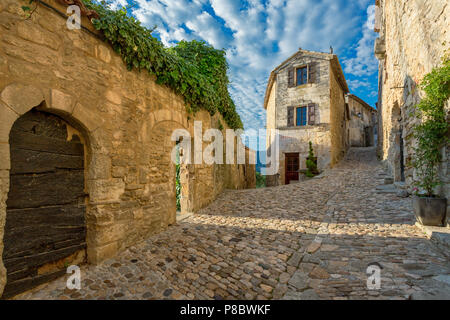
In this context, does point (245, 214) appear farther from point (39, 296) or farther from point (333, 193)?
point (39, 296)

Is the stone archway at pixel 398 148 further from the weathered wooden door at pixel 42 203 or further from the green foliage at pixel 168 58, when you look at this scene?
the weathered wooden door at pixel 42 203

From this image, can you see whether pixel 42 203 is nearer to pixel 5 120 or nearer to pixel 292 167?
pixel 5 120

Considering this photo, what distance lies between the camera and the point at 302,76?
13039 mm

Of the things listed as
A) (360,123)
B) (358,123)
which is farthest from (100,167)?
(360,123)

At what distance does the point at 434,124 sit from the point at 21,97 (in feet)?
19.3

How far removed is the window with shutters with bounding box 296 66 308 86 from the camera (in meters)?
12.9

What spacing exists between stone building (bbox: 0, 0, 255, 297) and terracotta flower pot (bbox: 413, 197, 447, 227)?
4.85m

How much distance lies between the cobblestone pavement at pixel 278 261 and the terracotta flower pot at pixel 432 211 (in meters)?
0.27

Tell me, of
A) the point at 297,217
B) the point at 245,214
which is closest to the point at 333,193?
the point at 297,217

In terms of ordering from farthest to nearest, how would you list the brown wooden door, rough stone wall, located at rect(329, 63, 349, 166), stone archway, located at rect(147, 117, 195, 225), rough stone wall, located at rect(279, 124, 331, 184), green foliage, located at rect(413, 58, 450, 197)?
the brown wooden door
rough stone wall, located at rect(329, 63, 349, 166)
rough stone wall, located at rect(279, 124, 331, 184)
stone archway, located at rect(147, 117, 195, 225)
green foliage, located at rect(413, 58, 450, 197)

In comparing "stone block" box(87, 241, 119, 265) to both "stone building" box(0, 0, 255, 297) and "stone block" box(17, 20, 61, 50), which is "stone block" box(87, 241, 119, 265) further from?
"stone block" box(17, 20, 61, 50)

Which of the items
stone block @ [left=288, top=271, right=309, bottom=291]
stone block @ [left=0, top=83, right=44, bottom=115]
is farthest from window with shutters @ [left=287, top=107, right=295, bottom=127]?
stone block @ [left=0, top=83, right=44, bottom=115]

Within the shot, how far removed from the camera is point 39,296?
2.25 metres
